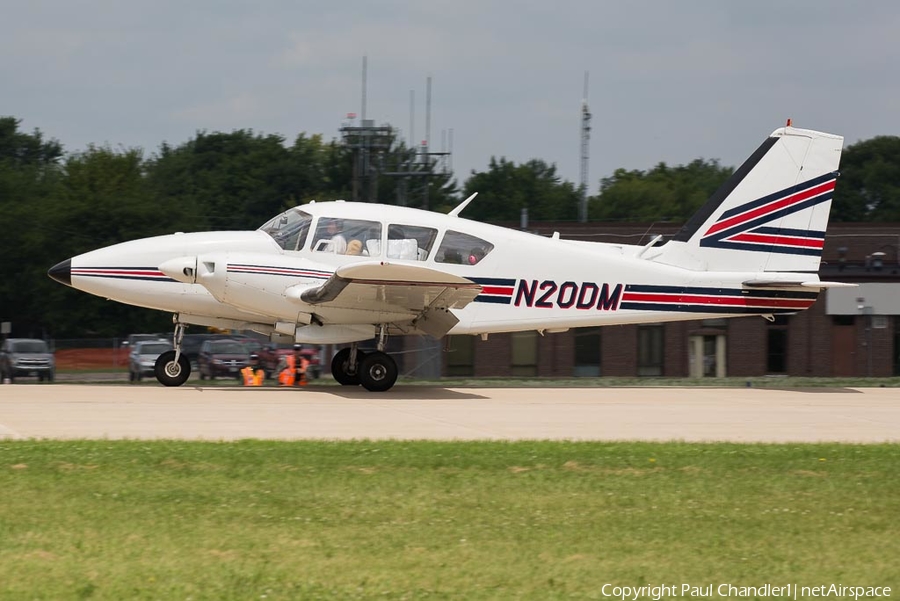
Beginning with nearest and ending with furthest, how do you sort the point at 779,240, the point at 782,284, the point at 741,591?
the point at 741,591 < the point at 782,284 < the point at 779,240

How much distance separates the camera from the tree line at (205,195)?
4722 centimetres

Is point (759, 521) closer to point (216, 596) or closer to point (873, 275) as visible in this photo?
point (216, 596)

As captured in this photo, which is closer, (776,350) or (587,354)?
(776,350)

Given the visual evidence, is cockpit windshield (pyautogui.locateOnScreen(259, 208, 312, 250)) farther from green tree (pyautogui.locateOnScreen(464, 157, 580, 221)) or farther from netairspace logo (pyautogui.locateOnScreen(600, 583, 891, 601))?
green tree (pyautogui.locateOnScreen(464, 157, 580, 221))

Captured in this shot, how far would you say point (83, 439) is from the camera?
1067 centimetres

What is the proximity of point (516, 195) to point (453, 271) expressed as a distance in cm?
6387

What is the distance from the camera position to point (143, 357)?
1183 inches

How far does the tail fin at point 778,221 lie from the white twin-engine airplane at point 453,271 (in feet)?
0.07

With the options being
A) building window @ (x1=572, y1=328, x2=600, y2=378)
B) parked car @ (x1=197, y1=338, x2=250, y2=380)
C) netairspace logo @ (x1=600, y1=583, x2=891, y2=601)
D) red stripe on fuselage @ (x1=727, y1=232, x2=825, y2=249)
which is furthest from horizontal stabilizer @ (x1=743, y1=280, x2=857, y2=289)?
building window @ (x1=572, y1=328, x2=600, y2=378)

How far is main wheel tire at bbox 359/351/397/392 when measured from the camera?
1670 cm

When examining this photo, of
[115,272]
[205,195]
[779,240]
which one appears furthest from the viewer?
[205,195]

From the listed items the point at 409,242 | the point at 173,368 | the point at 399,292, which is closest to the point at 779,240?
the point at 409,242

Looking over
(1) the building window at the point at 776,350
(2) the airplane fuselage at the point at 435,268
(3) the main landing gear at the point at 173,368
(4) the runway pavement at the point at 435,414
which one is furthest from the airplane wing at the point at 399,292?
(1) the building window at the point at 776,350

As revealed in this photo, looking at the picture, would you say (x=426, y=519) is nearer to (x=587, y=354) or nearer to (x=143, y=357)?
(x=143, y=357)
